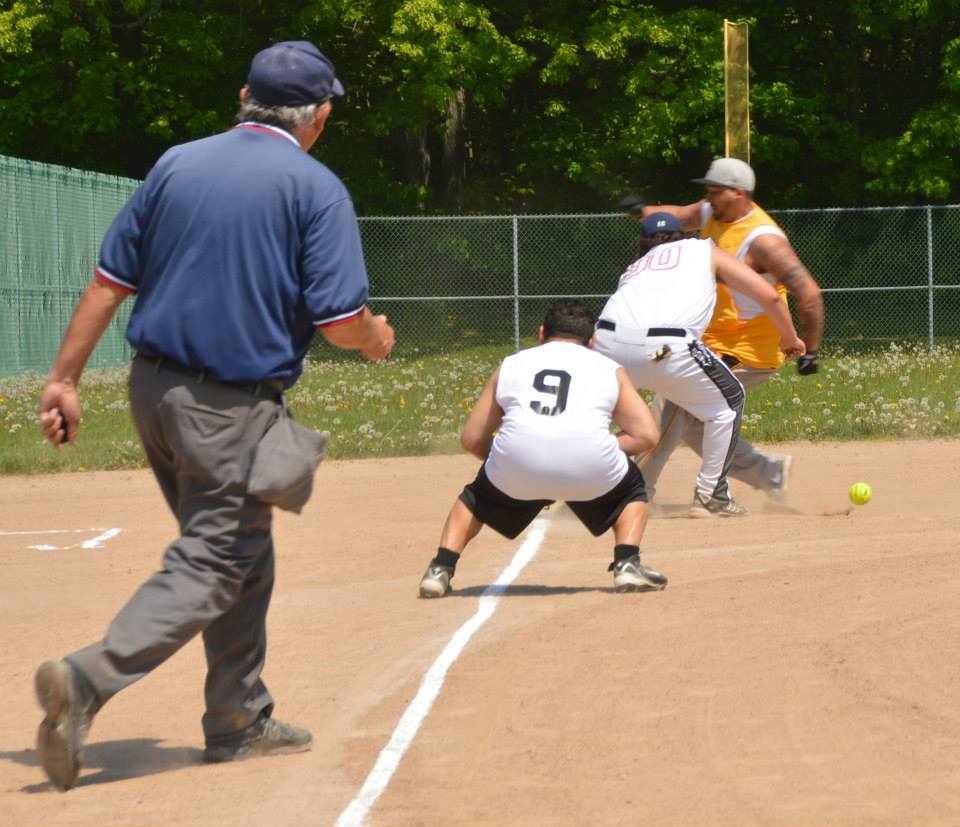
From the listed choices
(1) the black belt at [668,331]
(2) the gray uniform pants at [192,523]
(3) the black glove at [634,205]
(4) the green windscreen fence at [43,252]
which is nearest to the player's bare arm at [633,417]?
(1) the black belt at [668,331]

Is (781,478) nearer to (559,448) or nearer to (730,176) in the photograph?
(730,176)

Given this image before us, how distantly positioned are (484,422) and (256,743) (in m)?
2.82

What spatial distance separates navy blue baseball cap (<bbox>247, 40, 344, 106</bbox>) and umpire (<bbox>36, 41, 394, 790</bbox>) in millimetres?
22

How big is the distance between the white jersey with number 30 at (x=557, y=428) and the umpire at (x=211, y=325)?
101 inches

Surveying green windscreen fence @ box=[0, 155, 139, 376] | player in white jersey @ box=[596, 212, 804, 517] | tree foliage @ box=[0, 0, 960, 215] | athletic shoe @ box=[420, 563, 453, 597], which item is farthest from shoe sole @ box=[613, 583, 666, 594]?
tree foliage @ box=[0, 0, 960, 215]

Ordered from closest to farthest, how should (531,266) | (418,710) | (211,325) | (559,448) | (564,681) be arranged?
(211,325) < (418,710) < (564,681) < (559,448) < (531,266)

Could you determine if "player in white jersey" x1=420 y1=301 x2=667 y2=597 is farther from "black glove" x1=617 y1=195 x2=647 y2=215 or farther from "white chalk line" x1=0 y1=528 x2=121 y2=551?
"white chalk line" x1=0 y1=528 x2=121 y2=551

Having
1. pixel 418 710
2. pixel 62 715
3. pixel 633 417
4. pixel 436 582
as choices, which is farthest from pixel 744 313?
pixel 62 715

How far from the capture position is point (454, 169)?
32469 millimetres

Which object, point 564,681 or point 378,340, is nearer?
point 378,340

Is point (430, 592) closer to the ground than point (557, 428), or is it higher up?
closer to the ground

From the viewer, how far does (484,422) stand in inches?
297

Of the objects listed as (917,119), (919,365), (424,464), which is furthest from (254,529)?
(917,119)

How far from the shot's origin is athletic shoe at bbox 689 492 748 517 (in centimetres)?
992
